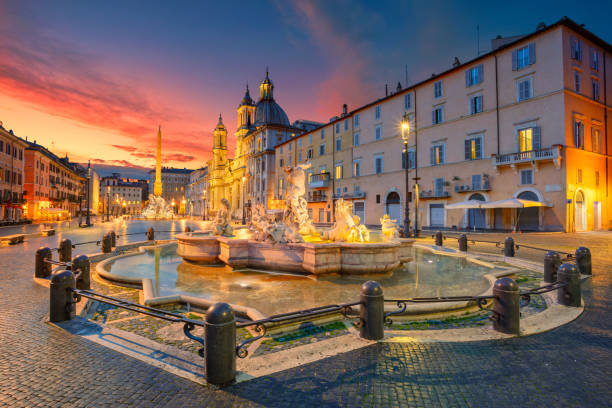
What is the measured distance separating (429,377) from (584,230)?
29.7m

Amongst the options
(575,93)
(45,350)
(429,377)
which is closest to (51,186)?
(45,350)

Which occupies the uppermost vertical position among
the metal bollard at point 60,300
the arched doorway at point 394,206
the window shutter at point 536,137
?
the window shutter at point 536,137

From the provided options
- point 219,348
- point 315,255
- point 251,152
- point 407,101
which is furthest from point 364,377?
point 251,152

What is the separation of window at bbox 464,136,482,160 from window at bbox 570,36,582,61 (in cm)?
846

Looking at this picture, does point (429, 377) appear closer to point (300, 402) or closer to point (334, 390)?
point (334, 390)

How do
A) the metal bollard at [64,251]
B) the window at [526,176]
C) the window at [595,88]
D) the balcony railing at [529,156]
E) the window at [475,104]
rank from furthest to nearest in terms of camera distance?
the window at [475,104]
the window at [595,88]
the window at [526,176]
the balcony railing at [529,156]
the metal bollard at [64,251]

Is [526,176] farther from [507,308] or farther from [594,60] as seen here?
[507,308]

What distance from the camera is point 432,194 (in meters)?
30.8

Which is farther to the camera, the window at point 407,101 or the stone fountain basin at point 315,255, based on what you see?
the window at point 407,101

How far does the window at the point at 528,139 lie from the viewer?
23.7 metres

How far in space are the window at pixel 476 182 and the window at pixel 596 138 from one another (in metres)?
8.81

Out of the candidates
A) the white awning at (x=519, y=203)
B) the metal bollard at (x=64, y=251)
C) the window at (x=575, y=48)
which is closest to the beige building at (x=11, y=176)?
the metal bollard at (x=64, y=251)

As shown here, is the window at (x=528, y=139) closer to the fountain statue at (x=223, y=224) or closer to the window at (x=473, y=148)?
the window at (x=473, y=148)

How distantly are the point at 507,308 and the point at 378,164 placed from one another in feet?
113
